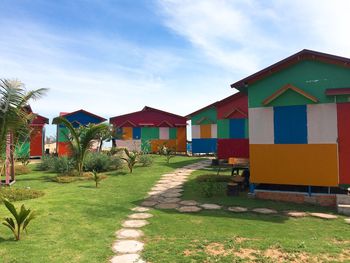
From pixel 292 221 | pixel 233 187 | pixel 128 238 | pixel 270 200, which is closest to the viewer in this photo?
pixel 128 238

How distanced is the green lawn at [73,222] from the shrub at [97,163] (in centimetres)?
374

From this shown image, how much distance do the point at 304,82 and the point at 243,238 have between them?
514 cm

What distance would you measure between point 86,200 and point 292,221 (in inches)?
206

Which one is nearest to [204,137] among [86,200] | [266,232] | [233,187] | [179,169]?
[179,169]

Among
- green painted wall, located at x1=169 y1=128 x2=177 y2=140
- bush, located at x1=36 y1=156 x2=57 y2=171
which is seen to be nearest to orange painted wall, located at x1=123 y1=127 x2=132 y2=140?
green painted wall, located at x1=169 y1=128 x2=177 y2=140

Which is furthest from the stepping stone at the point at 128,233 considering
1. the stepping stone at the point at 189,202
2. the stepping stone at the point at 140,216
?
the stepping stone at the point at 189,202

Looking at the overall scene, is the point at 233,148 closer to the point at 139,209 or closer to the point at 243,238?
the point at 139,209

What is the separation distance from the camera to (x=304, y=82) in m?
9.05

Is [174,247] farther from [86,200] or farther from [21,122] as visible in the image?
[21,122]

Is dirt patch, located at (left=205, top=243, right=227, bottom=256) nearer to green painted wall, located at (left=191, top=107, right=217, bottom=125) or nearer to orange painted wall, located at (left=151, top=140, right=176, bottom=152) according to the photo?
green painted wall, located at (left=191, top=107, right=217, bottom=125)

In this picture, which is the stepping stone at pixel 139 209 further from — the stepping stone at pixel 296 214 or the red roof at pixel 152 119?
the red roof at pixel 152 119

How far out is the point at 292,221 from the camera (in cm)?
718

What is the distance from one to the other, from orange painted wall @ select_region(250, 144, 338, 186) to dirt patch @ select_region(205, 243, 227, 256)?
432cm

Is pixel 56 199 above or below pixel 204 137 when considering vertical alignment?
below
